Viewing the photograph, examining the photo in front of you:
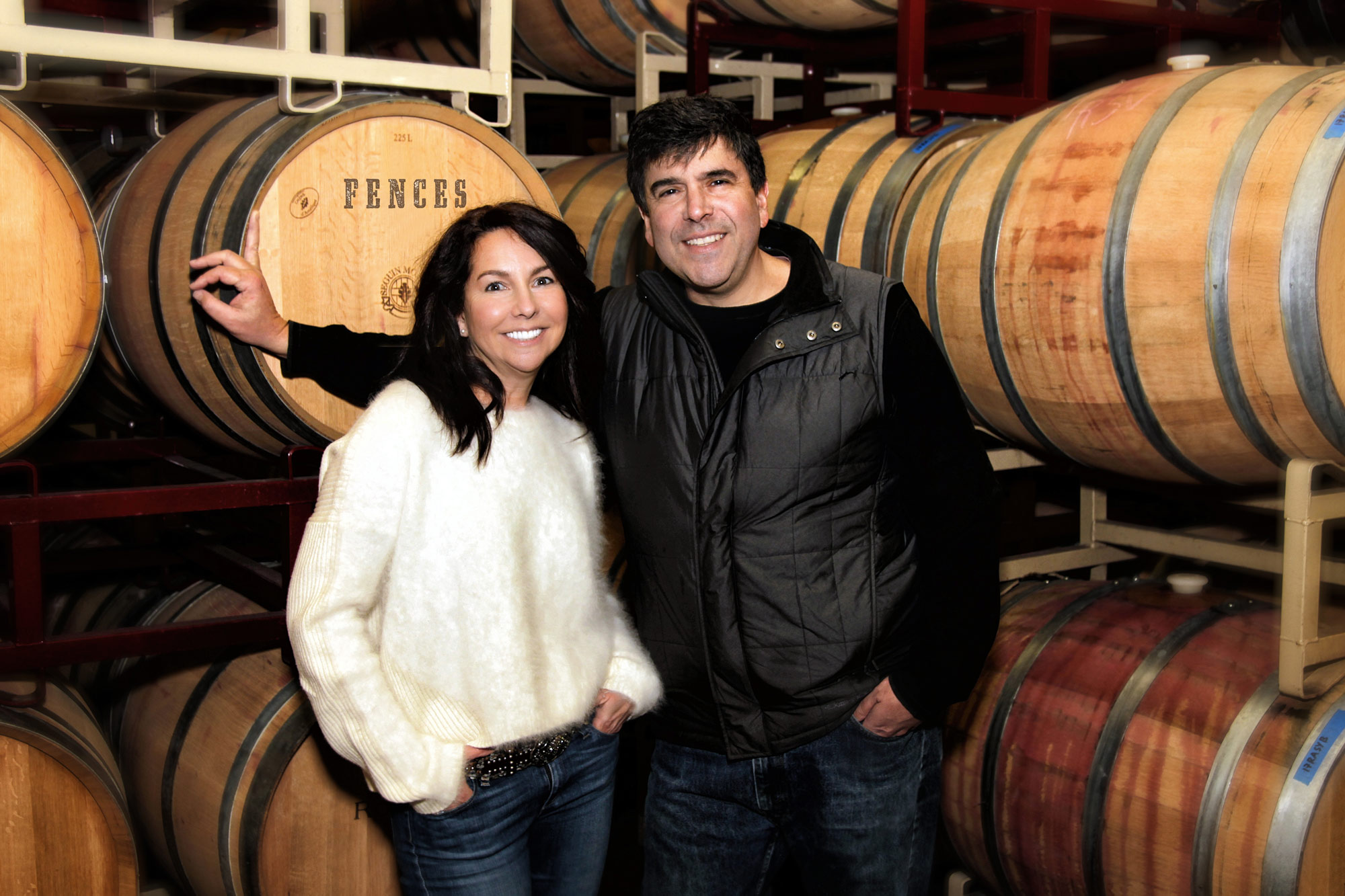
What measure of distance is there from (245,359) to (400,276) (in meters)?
0.34

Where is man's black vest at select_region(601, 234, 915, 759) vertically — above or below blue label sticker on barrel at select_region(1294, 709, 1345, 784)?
above

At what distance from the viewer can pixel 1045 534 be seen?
4125 millimetres

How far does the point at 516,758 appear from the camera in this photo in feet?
6.12

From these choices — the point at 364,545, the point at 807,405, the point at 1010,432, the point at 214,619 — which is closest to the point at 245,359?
the point at 214,619

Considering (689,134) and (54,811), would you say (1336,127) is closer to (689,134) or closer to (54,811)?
(689,134)

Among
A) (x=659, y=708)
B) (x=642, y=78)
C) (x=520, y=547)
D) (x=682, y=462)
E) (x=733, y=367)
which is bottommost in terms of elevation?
(x=659, y=708)

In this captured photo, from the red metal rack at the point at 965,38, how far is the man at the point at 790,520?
5.44ft

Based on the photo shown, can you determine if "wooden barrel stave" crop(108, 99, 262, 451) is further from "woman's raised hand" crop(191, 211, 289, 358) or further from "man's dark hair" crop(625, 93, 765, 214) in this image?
"man's dark hair" crop(625, 93, 765, 214)

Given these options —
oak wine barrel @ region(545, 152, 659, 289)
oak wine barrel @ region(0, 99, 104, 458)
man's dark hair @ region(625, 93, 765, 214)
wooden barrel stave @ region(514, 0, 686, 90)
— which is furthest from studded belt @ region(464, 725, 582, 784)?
wooden barrel stave @ region(514, 0, 686, 90)

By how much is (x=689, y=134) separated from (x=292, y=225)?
804 millimetres

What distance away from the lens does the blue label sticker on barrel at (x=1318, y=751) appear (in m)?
2.40

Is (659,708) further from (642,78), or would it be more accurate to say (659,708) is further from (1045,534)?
(642,78)

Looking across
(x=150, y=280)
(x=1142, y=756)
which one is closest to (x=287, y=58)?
(x=150, y=280)

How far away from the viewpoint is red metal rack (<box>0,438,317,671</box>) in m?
2.21
